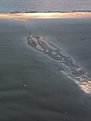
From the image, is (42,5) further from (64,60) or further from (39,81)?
(39,81)

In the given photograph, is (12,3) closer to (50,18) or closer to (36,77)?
(50,18)

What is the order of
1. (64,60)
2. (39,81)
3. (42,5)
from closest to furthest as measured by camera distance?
(39,81) → (64,60) → (42,5)

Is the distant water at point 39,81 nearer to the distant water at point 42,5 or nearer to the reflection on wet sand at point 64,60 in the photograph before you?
the reflection on wet sand at point 64,60

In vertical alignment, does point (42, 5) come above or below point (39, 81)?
above

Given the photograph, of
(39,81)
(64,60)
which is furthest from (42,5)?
(39,81)

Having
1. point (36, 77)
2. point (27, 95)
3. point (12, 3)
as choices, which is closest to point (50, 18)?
point (12, 3)

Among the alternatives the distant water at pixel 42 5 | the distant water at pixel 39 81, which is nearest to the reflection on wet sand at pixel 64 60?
the distant water at pixel 39 81
